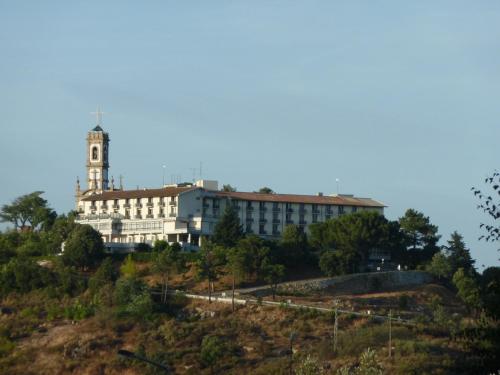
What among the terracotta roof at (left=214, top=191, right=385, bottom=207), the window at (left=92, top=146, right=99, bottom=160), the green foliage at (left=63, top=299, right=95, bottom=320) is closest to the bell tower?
the window at (left=92, top=146, right=99, bottom=160)

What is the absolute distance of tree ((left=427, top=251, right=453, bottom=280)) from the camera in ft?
457

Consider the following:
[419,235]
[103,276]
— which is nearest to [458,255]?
[419,235]

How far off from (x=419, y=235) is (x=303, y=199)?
1649 cm

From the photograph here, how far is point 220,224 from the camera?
472 ft

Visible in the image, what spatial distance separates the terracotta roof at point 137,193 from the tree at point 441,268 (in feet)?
99.4

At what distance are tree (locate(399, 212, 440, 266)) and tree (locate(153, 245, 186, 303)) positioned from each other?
28579mm

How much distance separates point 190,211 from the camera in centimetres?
14925

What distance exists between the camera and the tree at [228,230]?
142 metres

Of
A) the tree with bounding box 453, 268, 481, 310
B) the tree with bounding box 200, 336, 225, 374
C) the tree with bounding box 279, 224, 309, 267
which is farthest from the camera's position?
the tree with bounding box 279, 224, 309, 267

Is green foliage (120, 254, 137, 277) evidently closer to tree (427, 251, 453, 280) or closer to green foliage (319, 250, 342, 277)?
green foliage (319, 250, 342, 277)

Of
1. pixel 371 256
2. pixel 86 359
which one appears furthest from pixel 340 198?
pixel 86 359

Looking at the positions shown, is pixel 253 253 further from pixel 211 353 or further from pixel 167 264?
pixel 211 353

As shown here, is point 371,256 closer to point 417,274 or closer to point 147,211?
point 417,274

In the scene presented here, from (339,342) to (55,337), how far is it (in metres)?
28.7
